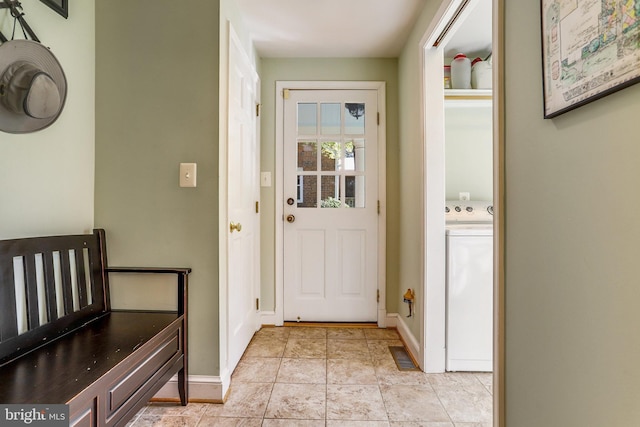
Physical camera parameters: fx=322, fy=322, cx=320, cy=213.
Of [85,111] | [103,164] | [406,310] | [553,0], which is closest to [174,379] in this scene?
[103,164]

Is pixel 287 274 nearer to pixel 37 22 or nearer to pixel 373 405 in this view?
pixel 373 405

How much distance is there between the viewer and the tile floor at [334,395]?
61.1 inches

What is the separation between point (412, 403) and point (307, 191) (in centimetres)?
172

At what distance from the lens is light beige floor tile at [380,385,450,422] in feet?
5.17

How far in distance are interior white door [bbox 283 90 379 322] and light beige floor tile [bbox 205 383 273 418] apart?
97cm

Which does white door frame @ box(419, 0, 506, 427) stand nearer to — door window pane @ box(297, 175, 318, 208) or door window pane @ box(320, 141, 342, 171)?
door window pane @ box(320, 141, 342, 171)

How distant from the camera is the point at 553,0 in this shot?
86cm

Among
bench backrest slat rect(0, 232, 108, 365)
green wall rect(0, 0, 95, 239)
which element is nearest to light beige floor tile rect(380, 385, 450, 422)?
bench backrest slat rect(0, 232, 108, 365)

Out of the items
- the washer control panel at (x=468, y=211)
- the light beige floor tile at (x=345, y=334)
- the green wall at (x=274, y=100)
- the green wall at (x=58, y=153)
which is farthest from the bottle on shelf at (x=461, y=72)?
the green wall at (x=58, y=153)

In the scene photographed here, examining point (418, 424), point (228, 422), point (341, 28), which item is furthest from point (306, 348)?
point (341, 28)

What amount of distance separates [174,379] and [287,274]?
1235 millimetres

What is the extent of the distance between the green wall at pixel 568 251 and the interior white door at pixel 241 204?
4.54 ft

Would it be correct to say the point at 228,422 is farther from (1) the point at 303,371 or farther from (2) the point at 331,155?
(2) the point at 331,155

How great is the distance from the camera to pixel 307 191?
2.78 metres
